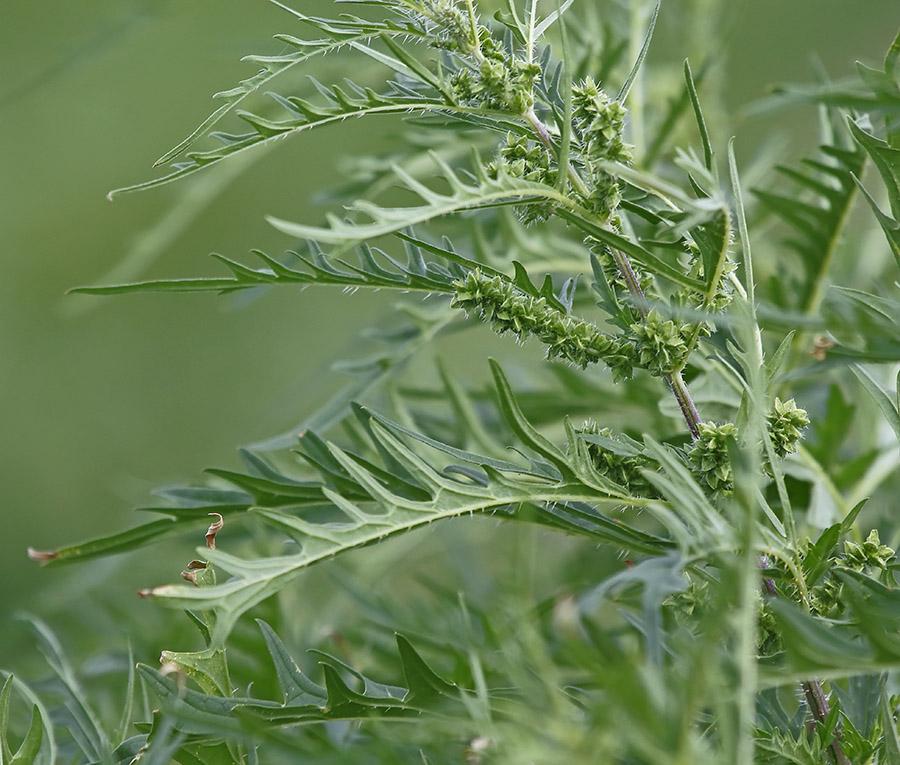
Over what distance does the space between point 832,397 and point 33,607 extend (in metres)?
0.43

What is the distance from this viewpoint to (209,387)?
4.38 feet

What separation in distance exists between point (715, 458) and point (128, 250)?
3.77 feet

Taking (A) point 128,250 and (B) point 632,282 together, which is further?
(A) point 128,250

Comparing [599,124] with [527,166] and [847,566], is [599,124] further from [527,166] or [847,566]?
[847,566]

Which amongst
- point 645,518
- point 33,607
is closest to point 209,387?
point 33,607

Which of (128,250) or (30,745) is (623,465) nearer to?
(30,745)

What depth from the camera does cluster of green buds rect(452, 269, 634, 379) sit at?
0.78 feet

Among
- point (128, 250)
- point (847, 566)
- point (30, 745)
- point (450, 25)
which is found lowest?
point (128, 250)

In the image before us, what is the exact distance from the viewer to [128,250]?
1253mm

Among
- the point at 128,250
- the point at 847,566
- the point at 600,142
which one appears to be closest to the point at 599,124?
the point at 600,142

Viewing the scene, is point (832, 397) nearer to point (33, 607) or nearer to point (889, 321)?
point (889, 321)

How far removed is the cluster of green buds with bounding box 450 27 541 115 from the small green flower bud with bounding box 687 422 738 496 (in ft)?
0.31

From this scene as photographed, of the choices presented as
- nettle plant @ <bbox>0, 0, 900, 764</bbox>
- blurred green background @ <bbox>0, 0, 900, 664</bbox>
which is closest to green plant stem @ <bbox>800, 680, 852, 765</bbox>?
nettle plant @ <bbox>0, 0, 900, 764</bbox>

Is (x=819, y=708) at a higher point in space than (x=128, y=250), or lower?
higher
